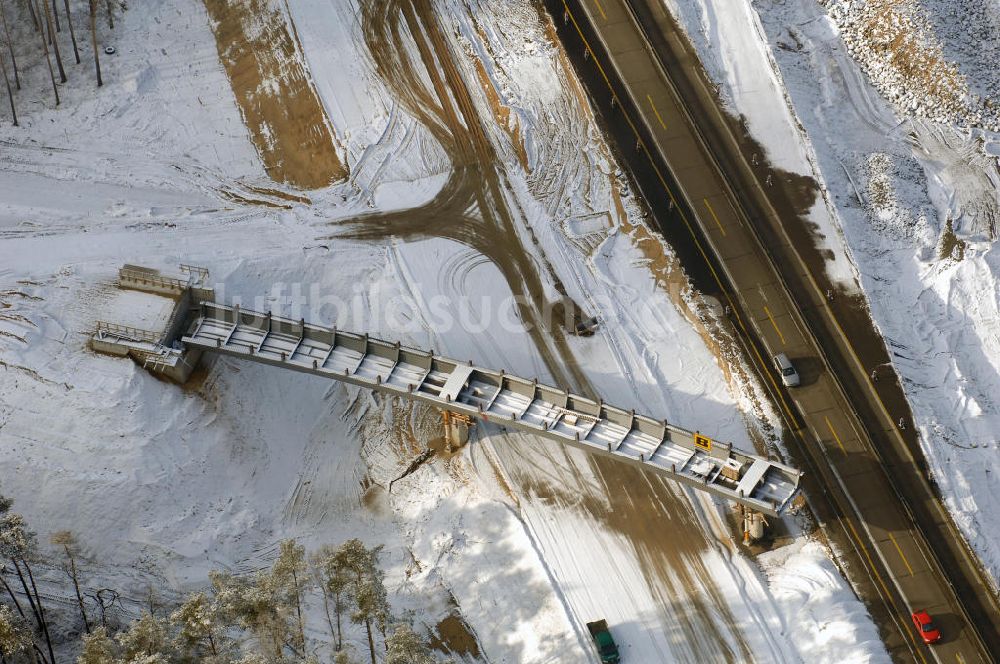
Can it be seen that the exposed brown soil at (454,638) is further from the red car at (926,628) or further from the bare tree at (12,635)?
the red car at (926,628)

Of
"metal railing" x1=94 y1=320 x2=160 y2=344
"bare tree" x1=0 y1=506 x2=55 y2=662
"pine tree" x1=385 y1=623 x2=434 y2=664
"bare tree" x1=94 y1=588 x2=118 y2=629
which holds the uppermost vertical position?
"metal railing" x1=94 y1=320 x2=160 y2=344

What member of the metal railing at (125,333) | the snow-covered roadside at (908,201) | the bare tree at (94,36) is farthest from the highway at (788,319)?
the metal railing at (125,333)

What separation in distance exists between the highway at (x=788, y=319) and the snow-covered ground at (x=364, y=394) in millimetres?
1829

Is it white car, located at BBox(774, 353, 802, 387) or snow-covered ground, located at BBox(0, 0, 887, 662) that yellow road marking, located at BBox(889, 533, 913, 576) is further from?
white car, located at BBox(774, 353, 802, 387)

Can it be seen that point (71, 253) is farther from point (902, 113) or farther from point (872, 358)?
point (902, 113)

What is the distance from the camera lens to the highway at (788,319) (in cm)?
5656

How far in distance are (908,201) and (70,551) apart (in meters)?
46.2

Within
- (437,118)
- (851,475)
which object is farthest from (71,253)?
(851,475)

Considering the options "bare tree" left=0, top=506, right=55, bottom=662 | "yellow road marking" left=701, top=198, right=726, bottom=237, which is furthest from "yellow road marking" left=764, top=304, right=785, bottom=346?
"bare tree" left=0, top=506, right=55, bottom=662

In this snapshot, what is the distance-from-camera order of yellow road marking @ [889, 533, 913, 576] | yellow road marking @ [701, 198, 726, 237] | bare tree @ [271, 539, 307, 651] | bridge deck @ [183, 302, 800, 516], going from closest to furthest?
bare tree @ [271, 539, 307, 651] → bridge deck @ [183, 302, 800, 516] → yellow road marking @ [889, 533, 913, 576] → yellow road marking @ [701, 198, 726, 237]

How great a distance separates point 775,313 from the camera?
212ft

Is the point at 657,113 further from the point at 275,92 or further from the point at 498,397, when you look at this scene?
the point at 275,92

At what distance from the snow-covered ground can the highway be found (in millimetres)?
1829

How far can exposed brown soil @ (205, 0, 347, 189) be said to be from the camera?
7050cm
